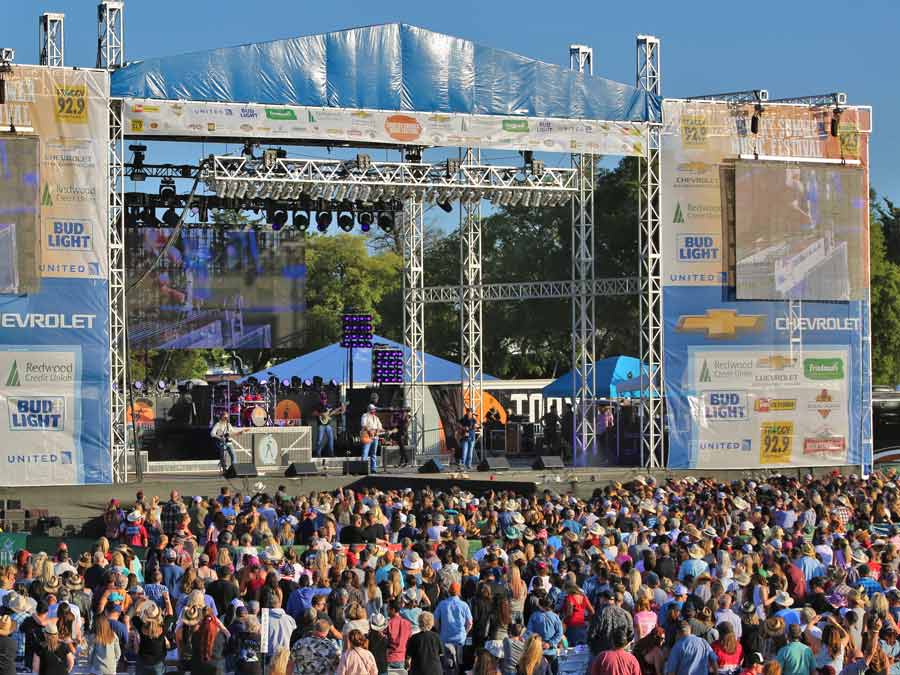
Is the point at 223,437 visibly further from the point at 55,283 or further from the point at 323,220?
the point at 323,220

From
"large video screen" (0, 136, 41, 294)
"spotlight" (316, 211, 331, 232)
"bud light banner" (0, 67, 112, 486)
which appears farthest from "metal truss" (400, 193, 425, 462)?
"large video screen" (0, 136, 41, 294)

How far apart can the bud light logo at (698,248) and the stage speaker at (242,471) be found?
952cm

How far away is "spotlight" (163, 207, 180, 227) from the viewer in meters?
38.0

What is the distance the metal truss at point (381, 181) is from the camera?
2939 cm

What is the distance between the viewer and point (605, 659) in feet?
34.7

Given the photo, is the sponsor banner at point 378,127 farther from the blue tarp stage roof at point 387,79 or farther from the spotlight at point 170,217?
the spotlight at point 170,217

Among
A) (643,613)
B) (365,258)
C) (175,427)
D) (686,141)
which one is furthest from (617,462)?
(365,258)

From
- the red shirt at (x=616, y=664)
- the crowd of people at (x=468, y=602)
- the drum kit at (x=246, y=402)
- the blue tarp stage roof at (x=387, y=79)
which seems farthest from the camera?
the drum kit at (x=246, y=402)

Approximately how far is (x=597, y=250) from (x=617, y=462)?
20.1m

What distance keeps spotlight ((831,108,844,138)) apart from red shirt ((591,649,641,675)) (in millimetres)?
23630

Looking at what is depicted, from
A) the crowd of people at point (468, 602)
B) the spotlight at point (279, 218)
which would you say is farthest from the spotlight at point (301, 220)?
the crowd of people at point (468, 602)

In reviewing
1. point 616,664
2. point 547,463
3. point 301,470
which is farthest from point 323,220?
point 616,664

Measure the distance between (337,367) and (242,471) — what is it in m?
13.9

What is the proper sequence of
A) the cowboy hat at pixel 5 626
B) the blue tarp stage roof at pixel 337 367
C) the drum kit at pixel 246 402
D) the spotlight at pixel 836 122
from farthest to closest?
the blue tarp stage roof at pixel 337 367 → the drum kit at pixel 246 402 → the spotlight at pixel 836 122 → the cowboy hat at pixel 5 626
